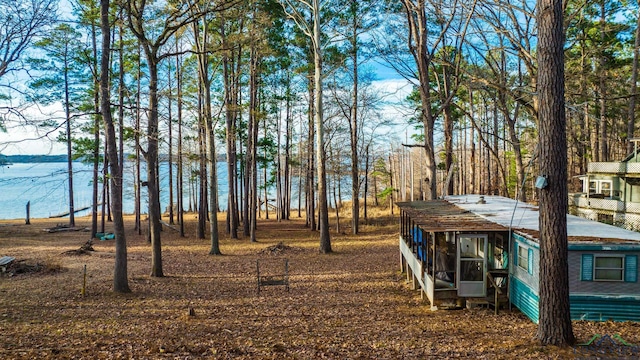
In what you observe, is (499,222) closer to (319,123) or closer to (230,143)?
(319,123)

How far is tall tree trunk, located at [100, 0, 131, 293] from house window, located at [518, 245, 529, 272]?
32.8 ft

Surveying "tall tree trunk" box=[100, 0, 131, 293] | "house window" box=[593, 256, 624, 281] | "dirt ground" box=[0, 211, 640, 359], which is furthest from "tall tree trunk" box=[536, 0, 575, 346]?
"tall tree trunk" box=[100, 0, 131, 293]

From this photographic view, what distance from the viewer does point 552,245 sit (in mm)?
6711

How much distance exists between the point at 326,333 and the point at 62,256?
1344 cm

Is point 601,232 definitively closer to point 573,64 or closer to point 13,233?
point 573,64

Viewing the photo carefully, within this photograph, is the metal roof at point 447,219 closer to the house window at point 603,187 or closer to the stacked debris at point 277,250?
the stacked debris at point 277,250

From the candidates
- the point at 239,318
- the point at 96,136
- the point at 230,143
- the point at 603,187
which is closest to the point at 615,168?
the point at 603,187

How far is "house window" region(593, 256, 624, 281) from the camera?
865 cm

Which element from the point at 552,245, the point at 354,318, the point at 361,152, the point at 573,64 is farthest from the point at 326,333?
the point at 361,152

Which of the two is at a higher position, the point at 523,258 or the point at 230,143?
the point at 230,143

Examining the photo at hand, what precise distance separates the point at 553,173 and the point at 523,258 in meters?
3.67

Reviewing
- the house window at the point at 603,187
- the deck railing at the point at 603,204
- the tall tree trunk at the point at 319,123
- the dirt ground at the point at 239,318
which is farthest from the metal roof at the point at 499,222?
the house window at the point at 603,187

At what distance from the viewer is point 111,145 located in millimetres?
10469

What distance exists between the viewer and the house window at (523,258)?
944 centimetres
